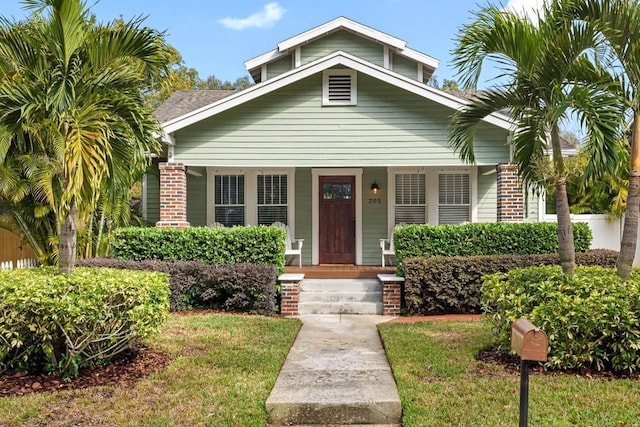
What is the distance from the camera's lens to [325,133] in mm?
10125

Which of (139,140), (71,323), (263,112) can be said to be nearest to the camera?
(71,323)

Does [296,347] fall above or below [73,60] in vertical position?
below

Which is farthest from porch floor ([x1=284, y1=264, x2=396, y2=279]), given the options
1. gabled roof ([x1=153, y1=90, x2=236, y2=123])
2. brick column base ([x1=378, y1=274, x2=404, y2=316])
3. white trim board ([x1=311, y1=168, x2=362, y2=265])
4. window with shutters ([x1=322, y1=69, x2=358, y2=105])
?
gabled roof ([x1=153, y1=90, x2=236, y2=123])

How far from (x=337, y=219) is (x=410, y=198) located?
5.95 ft

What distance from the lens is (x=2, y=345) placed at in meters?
4.56

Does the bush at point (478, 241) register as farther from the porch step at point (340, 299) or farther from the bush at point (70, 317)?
the bush at point (70, 317)

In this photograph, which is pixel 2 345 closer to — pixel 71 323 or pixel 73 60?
pixel 71 323

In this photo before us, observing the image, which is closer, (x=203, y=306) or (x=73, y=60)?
(x=73, y=60)

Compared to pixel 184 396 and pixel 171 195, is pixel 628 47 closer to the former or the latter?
pixel 184 396

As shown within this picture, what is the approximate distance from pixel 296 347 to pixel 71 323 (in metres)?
2.76

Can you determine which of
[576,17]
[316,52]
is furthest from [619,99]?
[316,52]

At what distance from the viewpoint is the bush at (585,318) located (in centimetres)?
472

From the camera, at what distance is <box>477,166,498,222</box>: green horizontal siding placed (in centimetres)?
1166

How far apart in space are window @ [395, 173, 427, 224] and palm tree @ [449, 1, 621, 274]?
19.1ft
